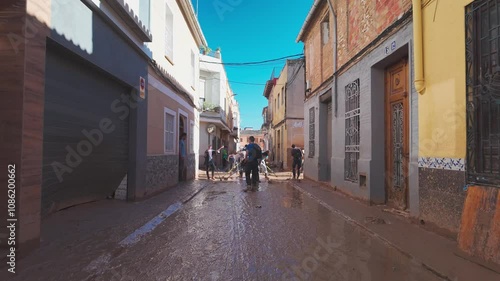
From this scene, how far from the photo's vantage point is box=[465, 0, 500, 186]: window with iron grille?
3791mm

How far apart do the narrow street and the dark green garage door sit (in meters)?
1.01

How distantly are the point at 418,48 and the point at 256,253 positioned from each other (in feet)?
13.5

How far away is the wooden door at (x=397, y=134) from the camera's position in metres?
6.48

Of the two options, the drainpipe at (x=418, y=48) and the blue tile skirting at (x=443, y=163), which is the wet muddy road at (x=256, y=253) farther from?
the drainpipe at (x=418, y=48)

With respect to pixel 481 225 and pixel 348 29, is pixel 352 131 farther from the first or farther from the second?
pixel 481 225

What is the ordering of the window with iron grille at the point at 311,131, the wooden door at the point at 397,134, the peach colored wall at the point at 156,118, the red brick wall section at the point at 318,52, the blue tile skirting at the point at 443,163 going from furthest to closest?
1. the window with iron grille at the point at 311,131
2. the red brick wall section at the point at 318,52
3. the peach colored wall at the point at 156,118
4. the wooden door at the point at 397,134
5. the blue tile skirting at the point at 443,163

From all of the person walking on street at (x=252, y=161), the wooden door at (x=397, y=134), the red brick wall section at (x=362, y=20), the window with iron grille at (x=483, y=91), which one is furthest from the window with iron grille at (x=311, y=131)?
the window with iron grille at (x=483, y=91)

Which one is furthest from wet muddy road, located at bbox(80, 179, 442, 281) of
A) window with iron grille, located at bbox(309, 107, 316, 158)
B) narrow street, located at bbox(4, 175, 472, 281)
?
window with iron grille, located at bbox(309, 107, 316, 158)

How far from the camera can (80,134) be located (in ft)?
17.9

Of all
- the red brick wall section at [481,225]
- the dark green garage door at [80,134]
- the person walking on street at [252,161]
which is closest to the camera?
the red brick wall section at [481,225]

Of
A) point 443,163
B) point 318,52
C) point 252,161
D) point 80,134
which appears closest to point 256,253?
point 443,163

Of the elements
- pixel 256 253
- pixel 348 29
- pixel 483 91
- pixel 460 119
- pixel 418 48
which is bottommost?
pixel 256 253

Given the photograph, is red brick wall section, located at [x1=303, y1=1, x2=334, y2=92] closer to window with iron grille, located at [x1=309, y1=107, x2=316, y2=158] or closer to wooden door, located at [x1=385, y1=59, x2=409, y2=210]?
window with iron grille, located at [x1=309, y1=107, x2=316, y2=158]

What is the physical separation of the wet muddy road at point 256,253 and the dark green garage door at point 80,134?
1628mm
